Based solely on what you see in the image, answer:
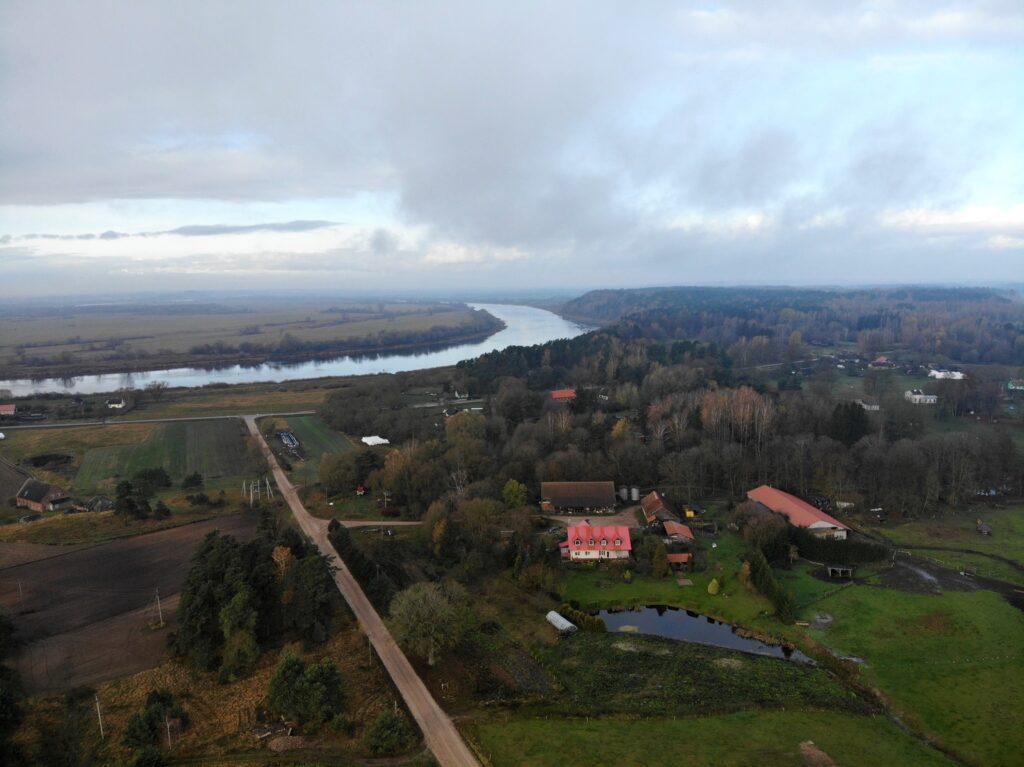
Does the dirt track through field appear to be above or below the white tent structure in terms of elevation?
above

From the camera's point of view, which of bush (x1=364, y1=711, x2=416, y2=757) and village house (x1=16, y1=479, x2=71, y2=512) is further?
village house (x1=16, y1=479, x2=71, y2=512)

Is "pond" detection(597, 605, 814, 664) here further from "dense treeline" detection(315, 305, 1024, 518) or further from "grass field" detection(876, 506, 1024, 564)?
"grass field" detection(876, 506, 1024, 564)

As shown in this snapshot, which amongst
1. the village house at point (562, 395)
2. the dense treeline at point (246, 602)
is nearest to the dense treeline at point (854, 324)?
the village house at point (562, 395)

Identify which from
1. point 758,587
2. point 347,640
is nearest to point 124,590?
point 347,640

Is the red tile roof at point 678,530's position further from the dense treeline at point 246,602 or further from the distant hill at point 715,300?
the distant hill at point 715,300

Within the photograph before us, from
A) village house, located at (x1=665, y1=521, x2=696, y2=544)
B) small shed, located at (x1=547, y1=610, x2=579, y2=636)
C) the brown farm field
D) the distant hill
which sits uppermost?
the distant hill

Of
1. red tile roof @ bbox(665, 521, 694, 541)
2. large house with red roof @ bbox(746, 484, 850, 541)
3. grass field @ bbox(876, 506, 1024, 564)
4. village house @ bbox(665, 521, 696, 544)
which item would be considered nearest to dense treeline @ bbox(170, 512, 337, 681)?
village house @ bbox(665, 521, 696, 544)

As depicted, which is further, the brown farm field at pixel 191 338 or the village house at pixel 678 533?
the brown farm field at pixel 191 338

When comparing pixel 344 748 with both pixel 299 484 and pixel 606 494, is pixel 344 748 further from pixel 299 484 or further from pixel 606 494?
pixel 299 484
